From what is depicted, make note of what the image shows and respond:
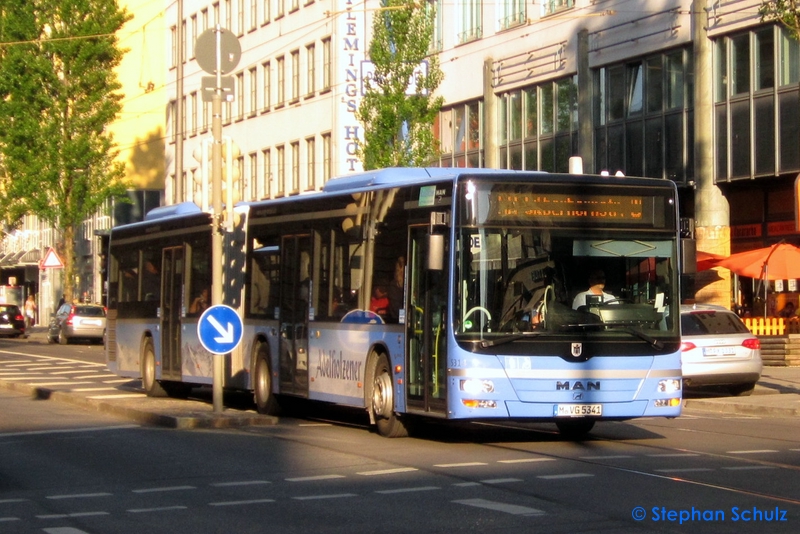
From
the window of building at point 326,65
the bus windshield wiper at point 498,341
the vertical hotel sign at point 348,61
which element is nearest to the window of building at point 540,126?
the vertical hotel sign at point 348,61

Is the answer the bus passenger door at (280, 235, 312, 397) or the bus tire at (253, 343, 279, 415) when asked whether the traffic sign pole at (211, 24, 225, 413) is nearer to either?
the bus passenger door at (280, 235, 312, 397)

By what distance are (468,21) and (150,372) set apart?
23660 millimetres

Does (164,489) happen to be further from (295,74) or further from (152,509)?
(295,74)

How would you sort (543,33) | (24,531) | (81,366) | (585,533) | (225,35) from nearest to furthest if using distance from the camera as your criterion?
(585,533) < (24,531) < (225,35) < (81,366) < (543,33)

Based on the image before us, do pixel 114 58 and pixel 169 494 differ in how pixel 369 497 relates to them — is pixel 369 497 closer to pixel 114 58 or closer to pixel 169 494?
pixel 169 494

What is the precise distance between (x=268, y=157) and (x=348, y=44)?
10.0m

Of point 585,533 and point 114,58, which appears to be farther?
point 114,58

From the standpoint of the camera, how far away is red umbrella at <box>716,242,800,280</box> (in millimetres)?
29609

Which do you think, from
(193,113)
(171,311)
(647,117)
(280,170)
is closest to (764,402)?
(171,311)

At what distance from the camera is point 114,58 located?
57.6 m

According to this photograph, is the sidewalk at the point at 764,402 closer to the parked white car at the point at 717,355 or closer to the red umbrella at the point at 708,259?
the parked white car at the point at 717,355

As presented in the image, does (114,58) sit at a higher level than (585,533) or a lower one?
higher

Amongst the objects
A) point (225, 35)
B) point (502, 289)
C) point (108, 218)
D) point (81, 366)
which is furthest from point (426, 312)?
point (108, 218)

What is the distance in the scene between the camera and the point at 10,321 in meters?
60.0
